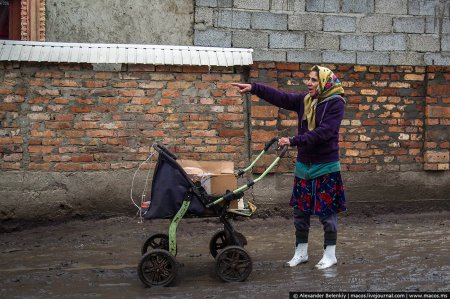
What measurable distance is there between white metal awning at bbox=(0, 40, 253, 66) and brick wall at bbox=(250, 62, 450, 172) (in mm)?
858

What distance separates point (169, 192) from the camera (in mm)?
5035

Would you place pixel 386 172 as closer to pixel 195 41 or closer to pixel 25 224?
pixel 195 41

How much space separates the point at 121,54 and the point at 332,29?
2.56 m

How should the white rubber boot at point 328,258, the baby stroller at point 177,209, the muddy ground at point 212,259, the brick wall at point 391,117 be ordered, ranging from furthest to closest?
the brick wall at point 391,117 → the white rubber boot at point 328,258 → the baby stroller at point 177,209 → the muddy ground at point 212,259

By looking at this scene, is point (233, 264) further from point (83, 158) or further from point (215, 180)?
point (83, 158)

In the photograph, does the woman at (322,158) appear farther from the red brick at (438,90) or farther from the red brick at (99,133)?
the red brick at (438,90)

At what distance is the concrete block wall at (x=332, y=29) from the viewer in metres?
7.50

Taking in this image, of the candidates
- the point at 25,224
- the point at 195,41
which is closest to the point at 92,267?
the point at 25,224

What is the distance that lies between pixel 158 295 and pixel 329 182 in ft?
5.63

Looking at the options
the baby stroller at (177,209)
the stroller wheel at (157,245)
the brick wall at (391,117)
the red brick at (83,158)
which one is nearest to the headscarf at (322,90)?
the baby stroller at (177,209)

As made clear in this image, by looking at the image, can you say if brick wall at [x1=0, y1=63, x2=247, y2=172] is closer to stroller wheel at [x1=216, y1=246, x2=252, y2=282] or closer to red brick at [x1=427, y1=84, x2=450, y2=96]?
red brick at [x1=427, y1=84, x2=450, y2=96]

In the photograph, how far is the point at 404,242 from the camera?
661 centimetres

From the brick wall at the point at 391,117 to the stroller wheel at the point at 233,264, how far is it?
2.73m

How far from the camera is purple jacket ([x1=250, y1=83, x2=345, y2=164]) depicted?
5.17m
